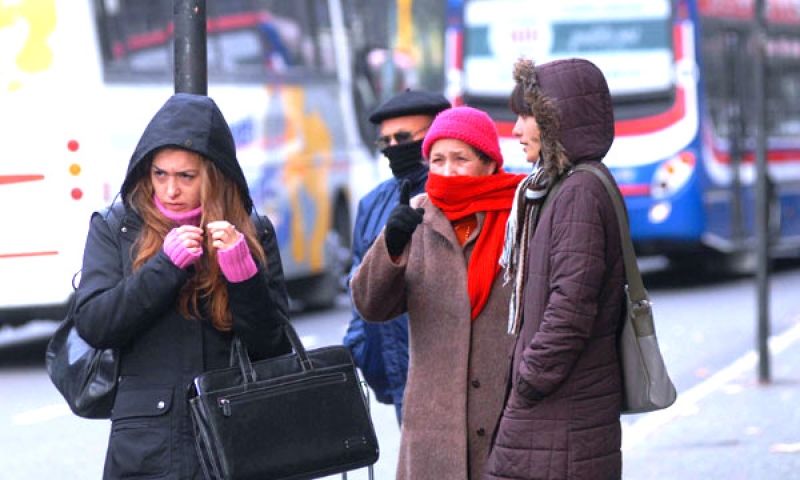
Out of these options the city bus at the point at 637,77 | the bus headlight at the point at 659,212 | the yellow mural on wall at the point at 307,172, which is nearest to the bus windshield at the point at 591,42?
the city bus at the point at 637,77

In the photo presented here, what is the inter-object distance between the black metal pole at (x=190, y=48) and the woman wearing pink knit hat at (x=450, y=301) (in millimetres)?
768

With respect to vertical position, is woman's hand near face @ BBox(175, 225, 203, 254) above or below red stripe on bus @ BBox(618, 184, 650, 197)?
above

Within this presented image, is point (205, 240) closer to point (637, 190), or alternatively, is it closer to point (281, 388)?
point (281, 388)

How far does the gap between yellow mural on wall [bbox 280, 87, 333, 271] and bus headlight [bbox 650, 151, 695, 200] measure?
3313mm

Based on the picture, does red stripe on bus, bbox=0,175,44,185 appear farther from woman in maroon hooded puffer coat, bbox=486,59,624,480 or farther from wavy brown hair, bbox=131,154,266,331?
woman in maroon hooded puffer coat, bbox=486,59,624,480

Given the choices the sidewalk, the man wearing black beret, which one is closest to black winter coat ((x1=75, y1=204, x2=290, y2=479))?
the man wearing black beret

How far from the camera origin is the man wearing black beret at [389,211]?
6016 mm

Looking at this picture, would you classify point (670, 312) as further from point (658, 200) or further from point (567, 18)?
point (567, 18)

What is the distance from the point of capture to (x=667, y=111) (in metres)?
18.6

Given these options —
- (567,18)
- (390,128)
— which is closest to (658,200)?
(567,18)

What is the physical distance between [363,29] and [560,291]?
16.3 meters

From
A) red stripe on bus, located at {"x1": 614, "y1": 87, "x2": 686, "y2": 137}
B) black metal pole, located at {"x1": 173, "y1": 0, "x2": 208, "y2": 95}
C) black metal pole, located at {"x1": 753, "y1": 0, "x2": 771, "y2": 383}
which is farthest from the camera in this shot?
red stripe on bus, located at {"x1": 614, "y1": 87, "x2": 686, "y2": 137}

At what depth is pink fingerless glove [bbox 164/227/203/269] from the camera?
4.37 meters

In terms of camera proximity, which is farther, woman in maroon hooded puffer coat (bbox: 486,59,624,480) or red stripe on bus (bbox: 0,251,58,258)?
red stripe on bus (bbox: 0,251,58,258)
